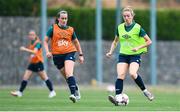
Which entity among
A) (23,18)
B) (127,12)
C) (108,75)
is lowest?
(108,75)

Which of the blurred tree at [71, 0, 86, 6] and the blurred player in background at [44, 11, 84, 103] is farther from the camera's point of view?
the blurred tree at [71, 0, 86, 6]

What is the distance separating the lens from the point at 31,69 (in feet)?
95.4

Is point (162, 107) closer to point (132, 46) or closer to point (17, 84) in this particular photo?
point (132, 46)

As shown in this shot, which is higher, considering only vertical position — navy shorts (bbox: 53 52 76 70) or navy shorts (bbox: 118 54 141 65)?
navy shorts (bbox: 118 54 141 65)

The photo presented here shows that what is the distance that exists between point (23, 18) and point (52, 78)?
301 cm

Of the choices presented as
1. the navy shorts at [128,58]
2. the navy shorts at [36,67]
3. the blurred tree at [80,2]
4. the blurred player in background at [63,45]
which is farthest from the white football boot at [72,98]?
the blurred tree at [80,2]

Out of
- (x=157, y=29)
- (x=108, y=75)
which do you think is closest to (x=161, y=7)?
(x=157, y=29)

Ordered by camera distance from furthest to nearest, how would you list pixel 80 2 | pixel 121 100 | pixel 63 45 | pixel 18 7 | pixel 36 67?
1. pixel 80 2
2. pixel 18 7
3. pixel 36 67
4. pixel 63 45
5. pixel 121 100

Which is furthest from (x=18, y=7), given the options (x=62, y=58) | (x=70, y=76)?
(x=70, y=76)

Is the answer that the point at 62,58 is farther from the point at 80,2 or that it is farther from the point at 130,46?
the point at 80,2

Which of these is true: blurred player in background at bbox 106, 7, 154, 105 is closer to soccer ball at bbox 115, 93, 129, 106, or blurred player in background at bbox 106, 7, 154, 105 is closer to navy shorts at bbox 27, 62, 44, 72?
soccer ball at bbox 115, 93, 129, 106

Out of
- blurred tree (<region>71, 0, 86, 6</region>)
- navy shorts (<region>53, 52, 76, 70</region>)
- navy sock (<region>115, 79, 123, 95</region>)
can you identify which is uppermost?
navy shorts (<region>53, 52, 76, 70</region>)

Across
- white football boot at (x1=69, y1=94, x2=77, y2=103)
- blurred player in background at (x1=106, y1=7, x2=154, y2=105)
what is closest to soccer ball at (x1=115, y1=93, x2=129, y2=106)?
blurred player in background at (x1=106, y1=7, x2=154, y2=105)

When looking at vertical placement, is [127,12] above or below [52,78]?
above
